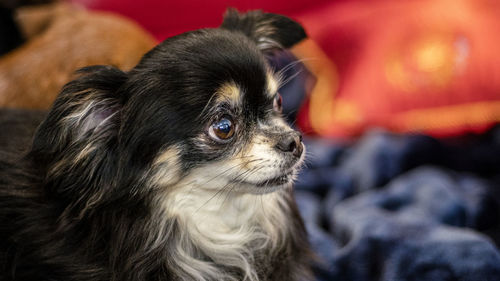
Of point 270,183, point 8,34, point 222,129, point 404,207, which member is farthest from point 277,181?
point 8,34

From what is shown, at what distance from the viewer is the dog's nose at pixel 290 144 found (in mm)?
1180

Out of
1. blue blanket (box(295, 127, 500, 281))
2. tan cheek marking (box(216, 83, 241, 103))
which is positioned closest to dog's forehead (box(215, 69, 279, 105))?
tan cheek marking (box(216, 83, 241, 103))

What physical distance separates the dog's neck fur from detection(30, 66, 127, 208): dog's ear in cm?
21

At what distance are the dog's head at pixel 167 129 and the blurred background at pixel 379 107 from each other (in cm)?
32

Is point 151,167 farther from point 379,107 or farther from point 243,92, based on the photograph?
point 379,107

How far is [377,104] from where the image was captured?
87.5 inches

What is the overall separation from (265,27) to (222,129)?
388 mm

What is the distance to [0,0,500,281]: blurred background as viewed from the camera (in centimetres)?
145

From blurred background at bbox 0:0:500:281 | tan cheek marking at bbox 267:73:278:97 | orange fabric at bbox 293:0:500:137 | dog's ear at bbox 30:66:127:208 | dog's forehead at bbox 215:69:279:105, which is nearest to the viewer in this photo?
dog's ear at bbox 30:66:127:208

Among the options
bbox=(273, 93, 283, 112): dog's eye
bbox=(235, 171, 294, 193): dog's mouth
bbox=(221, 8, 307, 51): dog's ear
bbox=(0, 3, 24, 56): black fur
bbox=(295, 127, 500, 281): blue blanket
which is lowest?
bbox=(295, 127, 500, 281): blue blanket

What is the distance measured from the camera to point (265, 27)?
1371mm

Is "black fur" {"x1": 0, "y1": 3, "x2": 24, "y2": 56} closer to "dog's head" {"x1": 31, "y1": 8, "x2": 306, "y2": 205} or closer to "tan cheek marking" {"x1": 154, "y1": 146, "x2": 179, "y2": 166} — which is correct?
"dog's head" {"x1": 31, "y1": 8, "x2": 306, "y2": 205}

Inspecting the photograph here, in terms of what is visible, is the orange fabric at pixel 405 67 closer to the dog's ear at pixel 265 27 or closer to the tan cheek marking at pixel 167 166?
the dog's ear at pixel 265 27

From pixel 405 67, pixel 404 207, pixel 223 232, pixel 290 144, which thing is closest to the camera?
pixel 290 144
